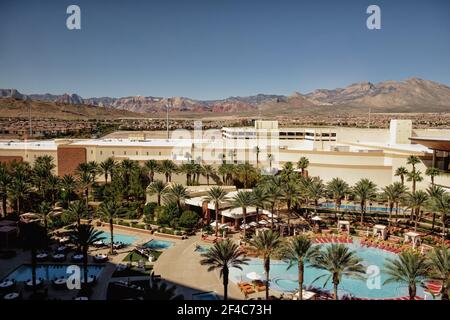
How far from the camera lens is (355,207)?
38.5 meters

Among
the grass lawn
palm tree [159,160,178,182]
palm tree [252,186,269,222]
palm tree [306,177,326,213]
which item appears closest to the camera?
the grass lawn

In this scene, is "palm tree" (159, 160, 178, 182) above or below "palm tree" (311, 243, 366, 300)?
above

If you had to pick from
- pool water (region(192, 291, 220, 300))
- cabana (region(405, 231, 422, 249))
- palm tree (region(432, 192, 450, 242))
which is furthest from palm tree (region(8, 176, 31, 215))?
palm tree (region(432, 192, 450, 242))

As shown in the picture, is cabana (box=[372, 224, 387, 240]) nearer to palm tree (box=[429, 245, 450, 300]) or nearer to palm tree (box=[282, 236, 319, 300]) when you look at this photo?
palm tree (box=[429, 245, 450, 300])

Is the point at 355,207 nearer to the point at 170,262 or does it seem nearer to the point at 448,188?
the point at 448,188

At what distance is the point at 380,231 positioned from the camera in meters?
31.0

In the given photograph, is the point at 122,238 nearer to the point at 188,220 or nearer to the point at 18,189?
the point at 188,220

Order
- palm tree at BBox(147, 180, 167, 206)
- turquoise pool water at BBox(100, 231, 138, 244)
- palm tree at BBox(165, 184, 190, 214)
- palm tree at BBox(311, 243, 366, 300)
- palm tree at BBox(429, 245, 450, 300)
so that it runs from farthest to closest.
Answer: palm tree at BBox(147, 180, 167, 206) → palm tree at BBox(165, 184, 190, 214) → turquoise pool water at BBox(100, 231, 138, 244) → palm tree at BBox(311, 243, 366, 300) → palm tree at BBox(429, 245, 450, 300)

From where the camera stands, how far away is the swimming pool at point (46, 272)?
Result: 75.9 feet

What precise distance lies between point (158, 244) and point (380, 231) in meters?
17.0

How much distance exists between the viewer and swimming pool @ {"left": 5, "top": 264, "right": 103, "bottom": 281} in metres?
23.1

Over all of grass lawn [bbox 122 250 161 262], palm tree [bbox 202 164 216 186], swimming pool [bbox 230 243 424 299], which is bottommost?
swimming pool [bbox 230 243 424 299]

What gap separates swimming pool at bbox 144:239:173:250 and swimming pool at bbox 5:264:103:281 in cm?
444
